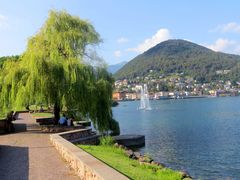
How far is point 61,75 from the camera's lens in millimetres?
28172

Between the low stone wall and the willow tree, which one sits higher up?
the willow tree

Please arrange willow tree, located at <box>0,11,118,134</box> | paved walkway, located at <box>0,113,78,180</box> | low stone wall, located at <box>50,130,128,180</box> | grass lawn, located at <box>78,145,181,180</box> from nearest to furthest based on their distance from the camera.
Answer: low stone wall, located at <box>50,130,128,180</box>, paved walkway, located at <box>0,113,78,180</box>, grass lawn, located at <box>78,145,181,180</box>, willow tree, located at <box>0,11,118,134</box>

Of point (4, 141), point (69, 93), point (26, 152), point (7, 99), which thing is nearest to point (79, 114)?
point (69, 93)

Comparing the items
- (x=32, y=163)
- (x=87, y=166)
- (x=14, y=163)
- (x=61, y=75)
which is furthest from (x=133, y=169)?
(x=61, y=75)

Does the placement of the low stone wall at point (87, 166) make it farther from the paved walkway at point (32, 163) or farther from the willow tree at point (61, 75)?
the willow tree at point (61, 75)

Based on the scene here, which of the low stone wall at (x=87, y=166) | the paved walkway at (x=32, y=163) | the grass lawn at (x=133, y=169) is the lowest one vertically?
the grass lawn at (x=133, y=169)

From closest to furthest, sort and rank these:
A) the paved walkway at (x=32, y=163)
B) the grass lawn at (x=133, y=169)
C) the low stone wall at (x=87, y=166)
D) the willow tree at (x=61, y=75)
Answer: the low stone wall at (x=87, y=166)
the paved walkway at (x=32, y=163)
the grass lawn at (x=133, y=169)
the willow tree at (x=61, y=75)

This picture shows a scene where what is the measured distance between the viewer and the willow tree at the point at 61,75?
27.8 metres

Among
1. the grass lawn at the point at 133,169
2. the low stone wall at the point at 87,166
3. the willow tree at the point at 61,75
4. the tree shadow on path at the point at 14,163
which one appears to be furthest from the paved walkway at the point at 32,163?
the willow tree at the point at 61,75

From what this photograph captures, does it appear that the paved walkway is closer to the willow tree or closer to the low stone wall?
the low stone wall

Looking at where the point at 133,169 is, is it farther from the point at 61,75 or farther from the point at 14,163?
the point at 61,75

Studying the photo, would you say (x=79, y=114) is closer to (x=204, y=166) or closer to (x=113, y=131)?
(x=113, y=131)

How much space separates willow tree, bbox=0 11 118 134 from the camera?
27.8m

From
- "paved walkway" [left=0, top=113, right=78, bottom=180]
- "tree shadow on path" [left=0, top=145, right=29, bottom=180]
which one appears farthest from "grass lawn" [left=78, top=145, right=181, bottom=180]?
"tree shadow on path" [left=0, top=145, right=29, bottom=180]
